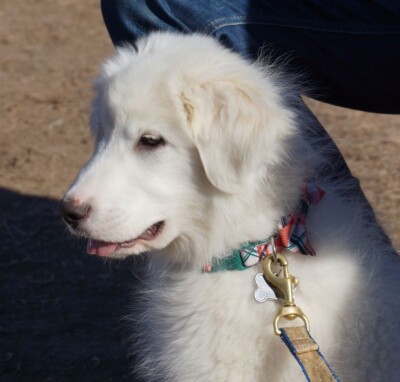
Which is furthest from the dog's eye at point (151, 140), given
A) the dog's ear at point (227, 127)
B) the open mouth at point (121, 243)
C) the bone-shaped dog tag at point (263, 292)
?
the bone-shaped dog tag at point (263, 292)

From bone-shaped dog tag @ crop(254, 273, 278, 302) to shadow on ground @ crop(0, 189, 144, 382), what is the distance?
4.52 ft

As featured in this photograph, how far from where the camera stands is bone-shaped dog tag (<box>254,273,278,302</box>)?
10.6ft

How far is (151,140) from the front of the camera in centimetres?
317

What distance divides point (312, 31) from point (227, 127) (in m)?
0.63

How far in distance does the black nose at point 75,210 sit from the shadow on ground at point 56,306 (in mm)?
1484

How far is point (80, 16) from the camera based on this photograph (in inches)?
397

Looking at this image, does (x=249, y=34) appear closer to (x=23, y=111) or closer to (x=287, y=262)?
(x=287, y=262)

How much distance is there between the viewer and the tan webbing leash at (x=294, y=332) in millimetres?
3017

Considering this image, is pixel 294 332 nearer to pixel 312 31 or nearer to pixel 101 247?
pixel 101 247

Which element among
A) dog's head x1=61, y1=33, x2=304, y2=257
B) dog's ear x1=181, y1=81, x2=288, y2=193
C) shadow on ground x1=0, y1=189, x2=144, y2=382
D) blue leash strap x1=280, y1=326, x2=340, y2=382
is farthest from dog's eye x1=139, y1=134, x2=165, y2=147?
shadow on ground x1=0, y1=189, x2=144, y2=382

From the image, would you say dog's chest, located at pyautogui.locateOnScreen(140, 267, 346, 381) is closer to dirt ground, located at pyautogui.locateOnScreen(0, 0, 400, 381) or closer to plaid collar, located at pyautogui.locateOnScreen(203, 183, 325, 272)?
plaid collar, located at pyautogui.locateOnScreen(203, 183, 325, 272)

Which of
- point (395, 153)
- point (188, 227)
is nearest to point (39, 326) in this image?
point (188, 227)

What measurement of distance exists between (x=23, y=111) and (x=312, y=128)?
4583mm

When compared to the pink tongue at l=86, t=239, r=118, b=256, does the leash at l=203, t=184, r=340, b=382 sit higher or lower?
higher
